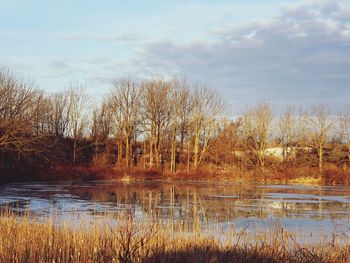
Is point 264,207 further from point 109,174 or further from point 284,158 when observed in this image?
point 284,158

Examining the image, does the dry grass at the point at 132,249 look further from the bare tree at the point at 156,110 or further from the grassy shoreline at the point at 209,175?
the bare tree at the point at 156,110

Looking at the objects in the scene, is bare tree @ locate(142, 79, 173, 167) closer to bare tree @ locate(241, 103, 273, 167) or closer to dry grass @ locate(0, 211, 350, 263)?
bare tree @ locate(241, 103, 273, 167)

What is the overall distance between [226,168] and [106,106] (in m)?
18.3

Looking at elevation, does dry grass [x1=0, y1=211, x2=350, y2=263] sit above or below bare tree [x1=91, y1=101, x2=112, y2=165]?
below

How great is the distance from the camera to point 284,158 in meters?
51.3

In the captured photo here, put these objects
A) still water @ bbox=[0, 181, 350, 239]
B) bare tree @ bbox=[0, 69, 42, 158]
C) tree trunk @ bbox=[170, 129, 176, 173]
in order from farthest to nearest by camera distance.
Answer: tree trunk @ bbox=[170, 129, 176, 173] → bare tree @ bbox=[0, 69, 42, 158] → still water @ bbox=[0, 181, 350, 239]

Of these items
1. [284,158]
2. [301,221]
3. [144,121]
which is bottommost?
[301,221]

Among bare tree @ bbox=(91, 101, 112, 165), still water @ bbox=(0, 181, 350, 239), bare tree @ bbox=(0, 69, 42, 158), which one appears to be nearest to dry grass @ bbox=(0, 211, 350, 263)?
still water @ bbox=(0, 181, 350, 239)

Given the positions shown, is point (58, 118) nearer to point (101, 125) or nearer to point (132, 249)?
point (101, 125)

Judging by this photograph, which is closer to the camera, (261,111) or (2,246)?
(2,246)

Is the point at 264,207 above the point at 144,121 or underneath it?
underneath

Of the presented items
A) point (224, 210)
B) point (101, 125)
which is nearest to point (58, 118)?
point (101, 125)

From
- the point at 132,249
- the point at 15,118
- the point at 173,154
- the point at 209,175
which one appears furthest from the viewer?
the point at 173,154

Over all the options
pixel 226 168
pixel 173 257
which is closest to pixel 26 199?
pixel 173 257
